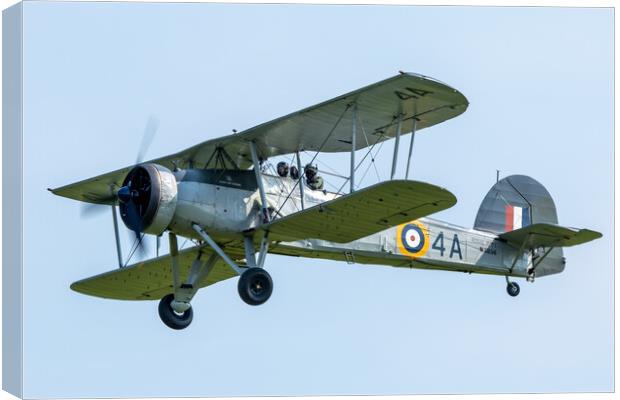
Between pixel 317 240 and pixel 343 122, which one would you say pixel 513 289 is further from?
pixel 343 122

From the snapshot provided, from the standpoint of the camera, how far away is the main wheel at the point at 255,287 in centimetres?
1661

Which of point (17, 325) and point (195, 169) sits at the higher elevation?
point (195, 169)

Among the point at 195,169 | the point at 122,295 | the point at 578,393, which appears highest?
the point at 195,169

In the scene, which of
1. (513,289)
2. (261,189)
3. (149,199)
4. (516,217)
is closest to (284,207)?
(261,189)

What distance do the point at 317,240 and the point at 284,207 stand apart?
663 millimetres

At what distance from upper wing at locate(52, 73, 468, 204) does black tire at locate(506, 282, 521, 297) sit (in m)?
2.93

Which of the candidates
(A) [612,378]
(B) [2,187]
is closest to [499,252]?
(A) [612,378]

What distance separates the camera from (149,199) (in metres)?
16.6

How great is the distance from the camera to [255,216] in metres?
17.3

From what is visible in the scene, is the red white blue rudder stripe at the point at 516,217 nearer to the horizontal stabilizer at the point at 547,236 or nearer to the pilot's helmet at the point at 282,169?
the horizontal stabilizer at the point at 547,236

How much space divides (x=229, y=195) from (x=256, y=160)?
503 millimetres

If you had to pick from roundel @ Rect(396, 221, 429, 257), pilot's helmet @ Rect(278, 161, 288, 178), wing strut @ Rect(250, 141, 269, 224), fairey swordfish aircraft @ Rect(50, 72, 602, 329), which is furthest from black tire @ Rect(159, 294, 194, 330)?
roundel @ Rect(396, 221, 429, 257)

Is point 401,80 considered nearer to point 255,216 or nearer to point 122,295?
point 255,216

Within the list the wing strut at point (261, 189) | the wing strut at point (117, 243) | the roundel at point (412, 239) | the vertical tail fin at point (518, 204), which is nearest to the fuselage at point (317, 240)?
the roundel at point (412, 239)
